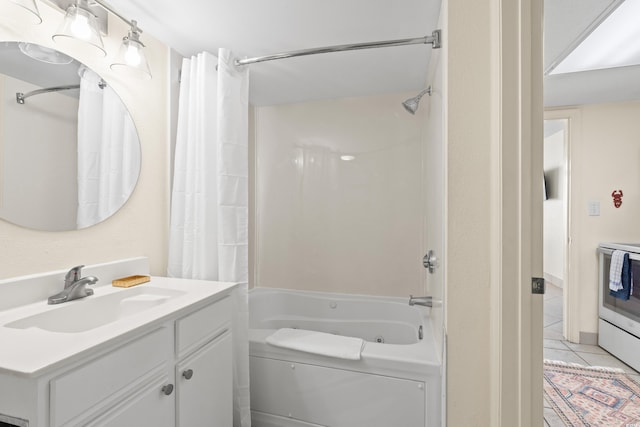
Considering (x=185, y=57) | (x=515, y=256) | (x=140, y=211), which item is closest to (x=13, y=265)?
(x=140, y=211)

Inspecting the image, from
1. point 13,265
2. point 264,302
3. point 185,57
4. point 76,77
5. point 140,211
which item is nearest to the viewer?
point 13,265

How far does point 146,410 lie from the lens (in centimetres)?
94

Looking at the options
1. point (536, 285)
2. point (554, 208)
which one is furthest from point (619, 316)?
point (554, 208)

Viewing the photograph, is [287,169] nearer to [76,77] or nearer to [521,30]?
[76,77]

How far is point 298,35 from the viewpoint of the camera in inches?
63.0

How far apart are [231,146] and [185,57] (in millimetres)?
729

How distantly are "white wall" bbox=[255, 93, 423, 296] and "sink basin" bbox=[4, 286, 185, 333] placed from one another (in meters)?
1.39

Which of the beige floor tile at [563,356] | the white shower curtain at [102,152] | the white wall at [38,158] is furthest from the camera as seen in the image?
the beige floor tile at [563,356]

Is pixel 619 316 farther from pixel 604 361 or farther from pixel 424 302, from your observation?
pixel 424 302

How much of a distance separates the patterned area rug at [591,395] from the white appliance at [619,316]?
20 cm

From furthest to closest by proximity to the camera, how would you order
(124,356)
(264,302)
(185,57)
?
(264,302)
(185,57)
(124,356)

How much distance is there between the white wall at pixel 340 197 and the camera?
7.75 ft

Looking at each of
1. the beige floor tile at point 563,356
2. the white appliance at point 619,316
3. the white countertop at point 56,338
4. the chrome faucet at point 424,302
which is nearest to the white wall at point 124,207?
the white countertop at point 56,338

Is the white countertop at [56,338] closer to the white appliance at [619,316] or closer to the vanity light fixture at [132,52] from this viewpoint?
the vanity light fixture at [132,52]
